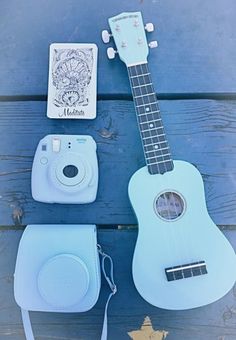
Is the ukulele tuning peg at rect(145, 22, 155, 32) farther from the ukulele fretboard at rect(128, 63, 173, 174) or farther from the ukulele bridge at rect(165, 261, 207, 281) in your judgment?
the ukulele bridge at rect(165, 261, 207, 281)

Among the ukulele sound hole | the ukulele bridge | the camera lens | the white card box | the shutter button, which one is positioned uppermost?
the white card box

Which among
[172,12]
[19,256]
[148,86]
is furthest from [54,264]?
[172,12]

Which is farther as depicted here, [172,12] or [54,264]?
[172,12]

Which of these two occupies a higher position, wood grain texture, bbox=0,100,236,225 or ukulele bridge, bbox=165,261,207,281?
wood grain texture, bbox=0,100,236,225

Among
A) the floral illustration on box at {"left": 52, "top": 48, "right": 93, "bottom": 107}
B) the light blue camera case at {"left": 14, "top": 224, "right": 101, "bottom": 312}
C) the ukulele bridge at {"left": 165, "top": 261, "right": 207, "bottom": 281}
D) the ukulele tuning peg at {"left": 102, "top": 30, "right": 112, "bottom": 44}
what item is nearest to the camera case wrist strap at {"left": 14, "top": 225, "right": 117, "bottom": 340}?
the light blue camera case at {"left": 14, "top": 224, "right": 101, "bottom": 312}

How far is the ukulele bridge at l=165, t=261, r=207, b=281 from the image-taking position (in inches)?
30.7

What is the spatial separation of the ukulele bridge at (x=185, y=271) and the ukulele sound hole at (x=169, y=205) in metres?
0.08

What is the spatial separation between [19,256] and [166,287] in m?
0.24

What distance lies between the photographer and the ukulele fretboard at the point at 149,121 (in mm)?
817

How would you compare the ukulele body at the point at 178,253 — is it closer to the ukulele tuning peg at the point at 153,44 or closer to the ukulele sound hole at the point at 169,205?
the ukulele sound hole at the point at 169,205

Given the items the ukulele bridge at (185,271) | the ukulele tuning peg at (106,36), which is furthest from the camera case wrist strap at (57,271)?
the ukulele tuning peg at (106,36)

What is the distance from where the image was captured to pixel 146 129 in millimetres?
827

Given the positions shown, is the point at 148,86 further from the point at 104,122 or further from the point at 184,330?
the point at 184,330

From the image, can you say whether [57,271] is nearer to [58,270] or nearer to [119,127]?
[58,270]
